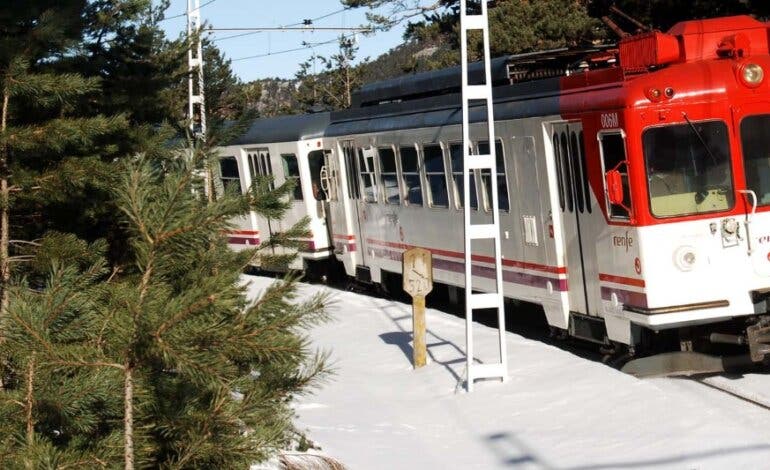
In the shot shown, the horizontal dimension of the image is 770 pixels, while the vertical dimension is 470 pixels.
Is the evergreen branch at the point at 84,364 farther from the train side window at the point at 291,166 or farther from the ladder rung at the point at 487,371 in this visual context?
the train side window at the point at 291,166

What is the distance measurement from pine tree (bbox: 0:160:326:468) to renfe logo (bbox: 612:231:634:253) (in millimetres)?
6737

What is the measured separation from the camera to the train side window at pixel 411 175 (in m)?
16.1

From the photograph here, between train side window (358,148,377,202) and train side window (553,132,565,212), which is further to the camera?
train side window (358,148,377,202)

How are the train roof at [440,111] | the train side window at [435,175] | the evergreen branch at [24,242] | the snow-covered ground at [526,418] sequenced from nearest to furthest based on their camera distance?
1. the evergreen branch at [24,242]
2. the snow-covered ground at [526,418]
3. the train roof at [440,111]
4. the train side window at [435,175]

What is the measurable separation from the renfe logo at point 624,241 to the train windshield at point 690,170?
12.8 inches

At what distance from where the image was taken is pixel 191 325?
12.5 feet

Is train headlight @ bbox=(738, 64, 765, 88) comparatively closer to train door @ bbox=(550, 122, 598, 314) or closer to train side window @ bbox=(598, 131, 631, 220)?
train side window @ bbox=(598, 131, 631, 220)

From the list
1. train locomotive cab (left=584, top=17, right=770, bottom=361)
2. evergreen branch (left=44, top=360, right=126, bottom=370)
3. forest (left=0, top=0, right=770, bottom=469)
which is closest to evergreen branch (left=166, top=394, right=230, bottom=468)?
forest (left=0, top=0, right=770, bottom=469)

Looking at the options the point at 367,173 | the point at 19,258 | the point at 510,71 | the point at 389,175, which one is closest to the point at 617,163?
the point at 510,71

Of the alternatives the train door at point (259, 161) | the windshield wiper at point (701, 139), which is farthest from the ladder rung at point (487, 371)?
the train door at point (259, 161)

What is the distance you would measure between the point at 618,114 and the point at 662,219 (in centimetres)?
97

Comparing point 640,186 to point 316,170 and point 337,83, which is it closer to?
point 316,170

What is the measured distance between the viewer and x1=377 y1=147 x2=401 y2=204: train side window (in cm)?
1705

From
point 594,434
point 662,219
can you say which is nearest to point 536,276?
point 662,219
